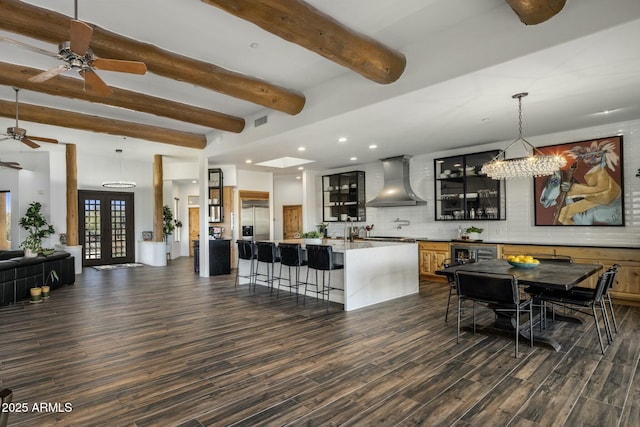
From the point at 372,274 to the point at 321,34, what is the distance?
351cm

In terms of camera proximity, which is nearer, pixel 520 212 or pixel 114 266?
pixel 520 212

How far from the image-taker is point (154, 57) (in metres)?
3.79

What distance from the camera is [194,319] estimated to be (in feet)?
15.1

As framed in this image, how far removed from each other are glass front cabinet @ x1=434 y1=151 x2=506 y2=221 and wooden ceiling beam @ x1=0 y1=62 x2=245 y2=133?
14.5 feet

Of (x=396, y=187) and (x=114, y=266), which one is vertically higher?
(x=396, y=187)

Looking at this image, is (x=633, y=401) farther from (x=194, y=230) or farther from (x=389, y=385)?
(x=194, y=230)

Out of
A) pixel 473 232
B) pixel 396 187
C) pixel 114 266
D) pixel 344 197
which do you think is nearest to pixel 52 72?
pixel 396 187

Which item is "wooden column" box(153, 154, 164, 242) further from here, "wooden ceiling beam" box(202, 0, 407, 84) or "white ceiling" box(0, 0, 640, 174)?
"wooden ceiling beam" box(202, 0, 407, 84)

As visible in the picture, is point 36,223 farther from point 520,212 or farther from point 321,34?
point 520,212

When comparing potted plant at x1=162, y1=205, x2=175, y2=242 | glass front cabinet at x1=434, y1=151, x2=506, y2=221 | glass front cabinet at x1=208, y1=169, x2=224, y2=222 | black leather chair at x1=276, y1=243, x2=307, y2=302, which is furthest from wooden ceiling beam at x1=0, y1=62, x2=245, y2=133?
potted plant at x1=162, y1=205, x2=175, y2=242

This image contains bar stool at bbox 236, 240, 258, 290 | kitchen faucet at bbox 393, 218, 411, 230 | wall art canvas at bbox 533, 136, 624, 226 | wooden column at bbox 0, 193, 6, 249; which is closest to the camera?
wall art canvas at bbox 533, 136, 624, 226

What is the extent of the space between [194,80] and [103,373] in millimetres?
3243

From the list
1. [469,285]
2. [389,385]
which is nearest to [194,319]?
[389,385]

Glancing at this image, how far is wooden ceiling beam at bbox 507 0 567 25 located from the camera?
2641mm
